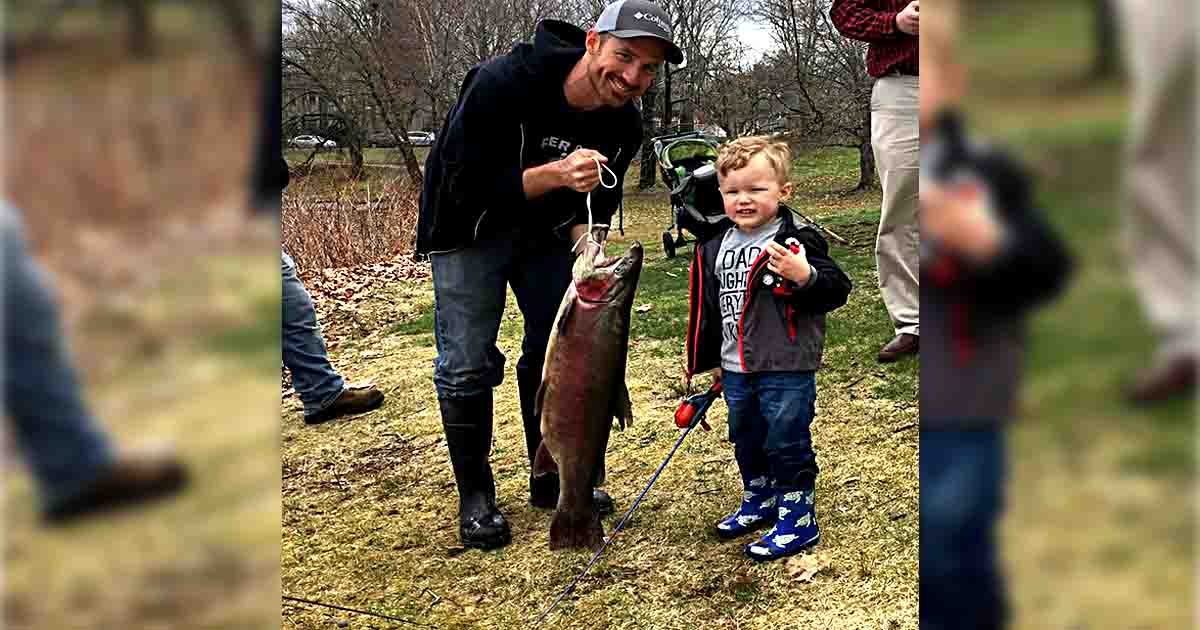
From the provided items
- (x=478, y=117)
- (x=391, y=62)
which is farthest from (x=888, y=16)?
(x=391, y=62)

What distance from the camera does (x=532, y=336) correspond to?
3.73 meters

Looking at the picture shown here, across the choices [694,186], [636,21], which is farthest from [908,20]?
[694,186]

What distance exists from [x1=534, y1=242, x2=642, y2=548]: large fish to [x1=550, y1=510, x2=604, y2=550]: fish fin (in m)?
0.17

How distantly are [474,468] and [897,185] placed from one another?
2295mm

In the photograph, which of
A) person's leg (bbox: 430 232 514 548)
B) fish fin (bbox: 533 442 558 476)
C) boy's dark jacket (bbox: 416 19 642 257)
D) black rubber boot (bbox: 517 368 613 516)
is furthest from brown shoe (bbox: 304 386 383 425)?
fish fin (bbox: 533 442 558 476)

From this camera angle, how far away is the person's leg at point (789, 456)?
3.24 metres

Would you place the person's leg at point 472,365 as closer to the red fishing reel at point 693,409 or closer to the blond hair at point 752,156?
the red fishing reel at point 693,409
